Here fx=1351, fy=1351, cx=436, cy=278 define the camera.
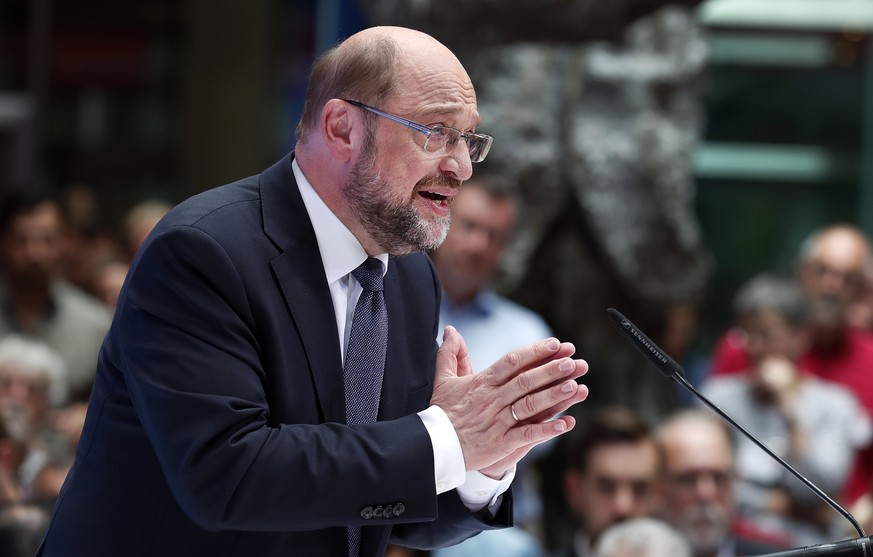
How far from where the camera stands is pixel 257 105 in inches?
348

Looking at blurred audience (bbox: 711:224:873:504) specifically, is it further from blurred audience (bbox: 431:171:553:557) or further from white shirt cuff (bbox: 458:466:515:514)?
white shirt cuff (bbox: 458:466:515:514)

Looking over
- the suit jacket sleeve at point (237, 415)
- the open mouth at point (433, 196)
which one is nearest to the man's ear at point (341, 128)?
the open mouth at point (433, 196)

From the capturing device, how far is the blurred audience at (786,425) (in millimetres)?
4621

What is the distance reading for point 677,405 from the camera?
20.3 feet

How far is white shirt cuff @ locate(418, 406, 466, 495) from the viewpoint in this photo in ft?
6.75

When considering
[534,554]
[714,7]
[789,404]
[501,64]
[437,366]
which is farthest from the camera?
[714,7]

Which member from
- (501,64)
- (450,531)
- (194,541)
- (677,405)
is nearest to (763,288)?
(677,405)

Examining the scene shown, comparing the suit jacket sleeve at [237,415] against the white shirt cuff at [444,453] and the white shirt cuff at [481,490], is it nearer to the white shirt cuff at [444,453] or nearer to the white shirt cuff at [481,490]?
the white shirt cuff at [444,453]

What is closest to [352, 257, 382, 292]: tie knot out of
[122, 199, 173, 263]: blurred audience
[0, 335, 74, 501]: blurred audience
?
[0, 335, 74, 501]: blurred audience

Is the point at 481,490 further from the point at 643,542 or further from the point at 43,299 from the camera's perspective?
the point at 43,299

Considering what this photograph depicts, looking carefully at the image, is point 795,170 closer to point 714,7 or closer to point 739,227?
point 739,227

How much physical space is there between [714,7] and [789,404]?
13.5ft

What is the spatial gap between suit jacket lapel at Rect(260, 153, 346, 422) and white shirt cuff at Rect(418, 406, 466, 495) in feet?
0.53

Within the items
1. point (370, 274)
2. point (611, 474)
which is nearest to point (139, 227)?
point (611, 474)
